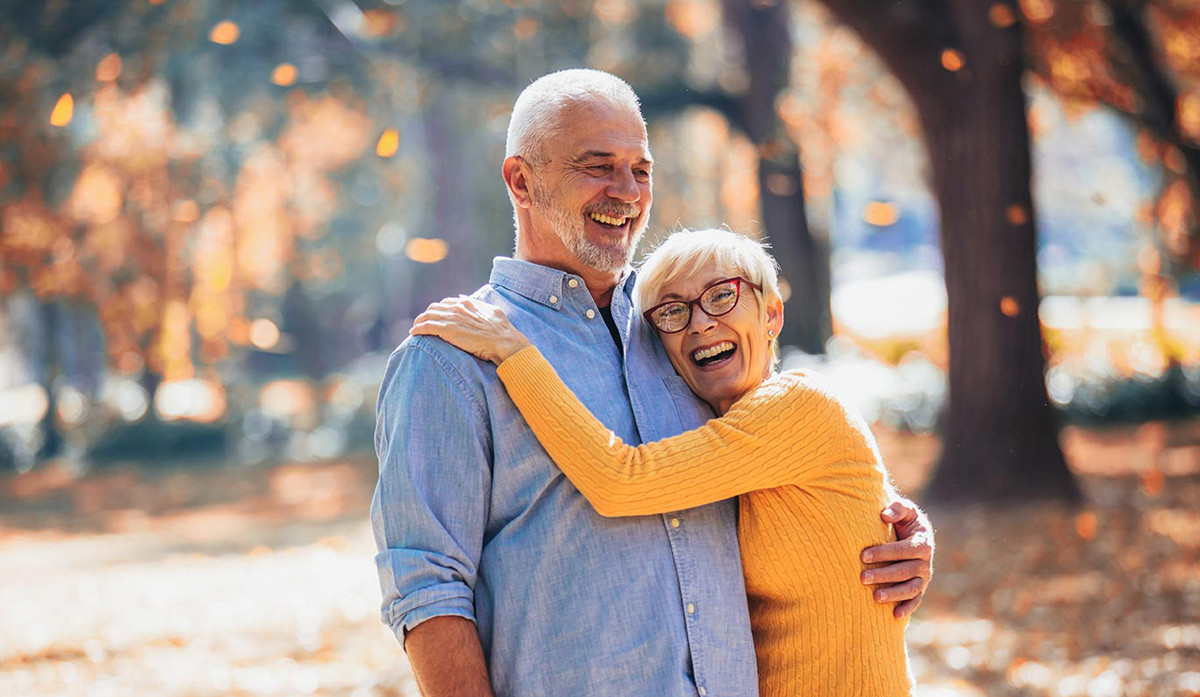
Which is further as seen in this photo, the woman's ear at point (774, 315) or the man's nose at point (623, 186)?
the woman's ear at point (774, 315)

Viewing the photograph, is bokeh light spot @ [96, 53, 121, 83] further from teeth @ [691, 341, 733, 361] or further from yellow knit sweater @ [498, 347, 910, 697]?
yellow knit sweater @ [498, 347, 910, 697]

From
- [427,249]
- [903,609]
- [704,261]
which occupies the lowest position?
[903,609]

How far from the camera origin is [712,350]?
2760 mm

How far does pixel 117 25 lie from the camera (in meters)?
12.5

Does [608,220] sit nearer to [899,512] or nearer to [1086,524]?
[899,512]

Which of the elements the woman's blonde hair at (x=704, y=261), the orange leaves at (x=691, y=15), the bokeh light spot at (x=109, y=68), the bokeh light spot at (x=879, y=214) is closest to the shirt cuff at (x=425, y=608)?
the woman's blonde hair at (x=704, y=261)

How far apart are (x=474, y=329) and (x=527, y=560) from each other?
0.50m

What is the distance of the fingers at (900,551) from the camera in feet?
8.64

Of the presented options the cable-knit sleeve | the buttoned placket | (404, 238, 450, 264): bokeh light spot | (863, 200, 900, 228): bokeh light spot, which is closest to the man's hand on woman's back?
the cable-knit sleeve

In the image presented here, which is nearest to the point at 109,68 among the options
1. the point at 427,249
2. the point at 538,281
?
the point at 427,249

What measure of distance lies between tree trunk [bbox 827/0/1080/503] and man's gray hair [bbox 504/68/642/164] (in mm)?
7600

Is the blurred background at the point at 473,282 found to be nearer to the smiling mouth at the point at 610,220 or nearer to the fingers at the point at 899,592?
the smiling mouth at the point at 610,220

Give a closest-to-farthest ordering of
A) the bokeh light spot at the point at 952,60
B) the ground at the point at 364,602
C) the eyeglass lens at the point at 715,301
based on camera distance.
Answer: the eyeglass lens at the point at 715,301 → the ground at the point at 364,602 → the bokeh light spot at the point at 952,60

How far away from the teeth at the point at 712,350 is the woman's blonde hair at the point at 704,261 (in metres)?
0.12
